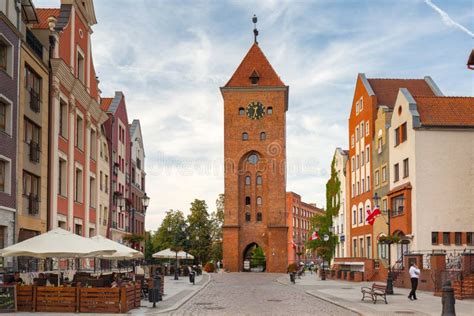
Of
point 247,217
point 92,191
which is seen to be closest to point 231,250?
point 247,217

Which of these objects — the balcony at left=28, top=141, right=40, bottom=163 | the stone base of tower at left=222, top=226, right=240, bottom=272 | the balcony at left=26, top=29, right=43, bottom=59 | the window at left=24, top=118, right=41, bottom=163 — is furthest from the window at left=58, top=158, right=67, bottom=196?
the stone base of tower at left=222, top=226, right=240, bottom=272

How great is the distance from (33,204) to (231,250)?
52551 millimetres

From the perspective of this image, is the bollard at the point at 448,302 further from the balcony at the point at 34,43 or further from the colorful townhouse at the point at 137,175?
the colorful townhouse at the point at 137,175

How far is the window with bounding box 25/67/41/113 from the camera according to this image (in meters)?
29.8

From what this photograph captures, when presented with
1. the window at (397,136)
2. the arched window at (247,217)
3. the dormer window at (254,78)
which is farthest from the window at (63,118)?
the dormer window at (254,78)

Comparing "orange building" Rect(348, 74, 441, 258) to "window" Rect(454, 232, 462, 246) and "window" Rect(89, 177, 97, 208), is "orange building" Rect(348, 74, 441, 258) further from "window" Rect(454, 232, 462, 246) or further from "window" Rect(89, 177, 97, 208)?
"window" Rect(89, 177, 97, 208)

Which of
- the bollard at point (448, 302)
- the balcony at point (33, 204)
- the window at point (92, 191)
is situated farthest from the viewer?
the window at point (92, 191)

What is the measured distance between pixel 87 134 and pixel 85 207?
13.8 feet

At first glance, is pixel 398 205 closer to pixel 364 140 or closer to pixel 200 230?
pixel 364 140

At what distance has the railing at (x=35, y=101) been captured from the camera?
2998 cm

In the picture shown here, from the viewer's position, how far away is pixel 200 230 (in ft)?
339

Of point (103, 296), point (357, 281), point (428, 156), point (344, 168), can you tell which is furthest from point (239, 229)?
point (103, 296)

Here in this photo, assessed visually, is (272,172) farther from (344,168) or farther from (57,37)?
(57,37)

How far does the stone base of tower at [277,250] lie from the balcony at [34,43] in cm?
5269
